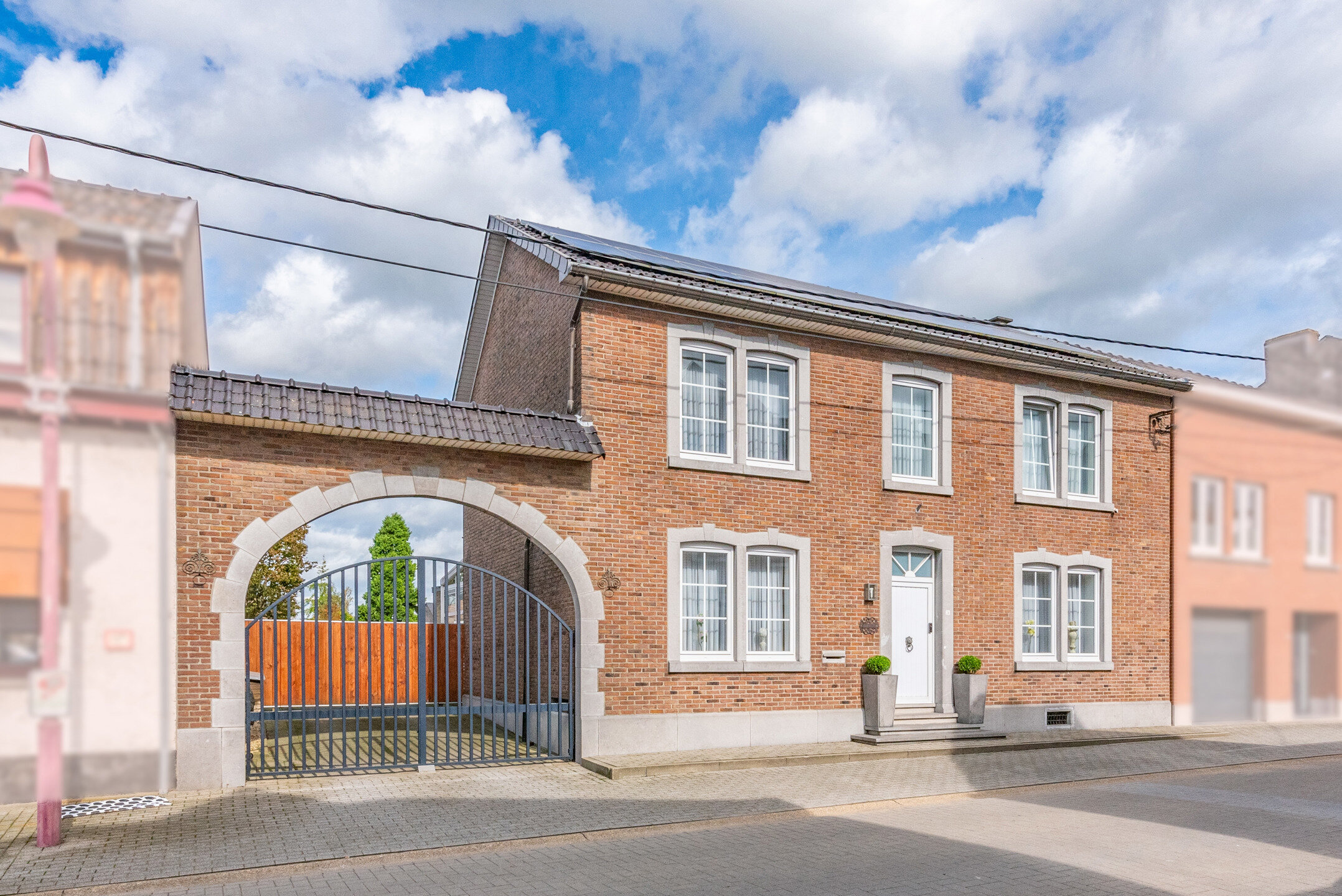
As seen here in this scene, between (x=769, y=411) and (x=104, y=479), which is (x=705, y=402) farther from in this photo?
(x=104, y=479)

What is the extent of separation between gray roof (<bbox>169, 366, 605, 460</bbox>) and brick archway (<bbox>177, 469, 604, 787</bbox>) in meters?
Answer: 0.62

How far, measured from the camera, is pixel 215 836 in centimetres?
856

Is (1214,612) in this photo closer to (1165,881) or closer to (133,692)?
(133,692)

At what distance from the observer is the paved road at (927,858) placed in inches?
284

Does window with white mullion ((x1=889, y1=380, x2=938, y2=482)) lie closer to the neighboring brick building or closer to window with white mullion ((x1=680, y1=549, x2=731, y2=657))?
window with white mullion ((x1=680, y1=549, x2=731, y2=657))

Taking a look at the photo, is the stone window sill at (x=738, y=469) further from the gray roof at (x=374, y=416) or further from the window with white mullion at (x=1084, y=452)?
the window with white mullion at (x=1084, y=452)

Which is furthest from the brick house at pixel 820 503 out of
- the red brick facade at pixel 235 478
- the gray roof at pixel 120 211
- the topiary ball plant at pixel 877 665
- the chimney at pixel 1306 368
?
the gray roof at pixel 120 211

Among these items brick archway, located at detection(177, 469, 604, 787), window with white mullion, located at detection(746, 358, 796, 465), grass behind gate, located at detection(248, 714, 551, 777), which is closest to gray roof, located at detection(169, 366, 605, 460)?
brick archway, located at detection(177, 469, 604, 787)

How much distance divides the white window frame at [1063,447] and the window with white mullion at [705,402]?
5649 mm

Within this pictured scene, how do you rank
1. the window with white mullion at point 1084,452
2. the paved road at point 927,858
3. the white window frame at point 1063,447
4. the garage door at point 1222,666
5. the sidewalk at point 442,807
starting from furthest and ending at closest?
the window with white mullion at point 1084,452, the white window frame at point 1063,447, the sidewalk at point 442,807, the paved road at point 927,858, the garage door at point 1222,666

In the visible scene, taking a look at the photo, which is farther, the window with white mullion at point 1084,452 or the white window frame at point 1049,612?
the window with white mullion at point 1084,452

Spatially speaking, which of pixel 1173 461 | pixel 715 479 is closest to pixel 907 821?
pixel 715 479

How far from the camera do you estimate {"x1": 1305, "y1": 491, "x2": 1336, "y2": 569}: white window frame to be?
9.12ft

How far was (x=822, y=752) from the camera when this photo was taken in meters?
13.4
